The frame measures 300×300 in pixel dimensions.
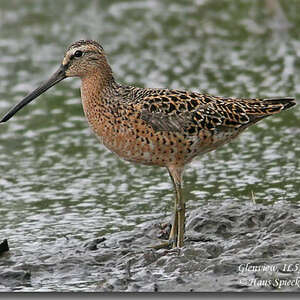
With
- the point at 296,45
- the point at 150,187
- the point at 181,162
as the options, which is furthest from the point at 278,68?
the point at 181,162

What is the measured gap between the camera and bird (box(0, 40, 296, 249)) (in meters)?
7.02

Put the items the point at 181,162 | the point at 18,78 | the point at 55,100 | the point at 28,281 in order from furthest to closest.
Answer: the point at 18,78, the point at 55,100, the point at 181,162, the point at 28,281

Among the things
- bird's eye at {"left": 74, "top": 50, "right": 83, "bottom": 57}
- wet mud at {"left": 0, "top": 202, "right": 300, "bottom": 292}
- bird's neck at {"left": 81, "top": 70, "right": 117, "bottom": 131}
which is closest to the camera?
wet mud at {"left": 0, "top": 202, "right": 300, "bottom": 292}

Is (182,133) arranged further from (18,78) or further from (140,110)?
(18,78)

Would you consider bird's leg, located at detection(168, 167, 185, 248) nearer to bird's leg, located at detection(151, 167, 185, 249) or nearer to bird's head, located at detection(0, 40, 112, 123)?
bird's leg, located at detection(151, 167, 185, 249)

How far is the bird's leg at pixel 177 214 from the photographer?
7258mm

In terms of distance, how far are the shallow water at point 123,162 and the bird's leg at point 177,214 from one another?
0.23m

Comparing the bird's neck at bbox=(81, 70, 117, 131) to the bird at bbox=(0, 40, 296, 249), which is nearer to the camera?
the bird at bbox=(0, 40, 296, 249)

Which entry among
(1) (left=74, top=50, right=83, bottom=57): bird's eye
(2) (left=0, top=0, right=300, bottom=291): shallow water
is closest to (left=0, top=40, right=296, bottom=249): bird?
(1) (left=74, top=50, right=83, bottom=57): bird's eye

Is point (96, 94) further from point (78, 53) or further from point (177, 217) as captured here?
point (177, 217)

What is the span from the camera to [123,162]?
965cm

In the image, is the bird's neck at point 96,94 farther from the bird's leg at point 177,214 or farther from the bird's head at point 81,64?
the bird's leg at point 177,214

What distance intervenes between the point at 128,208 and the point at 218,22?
6587 mm

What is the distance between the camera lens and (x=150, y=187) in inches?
348
